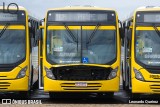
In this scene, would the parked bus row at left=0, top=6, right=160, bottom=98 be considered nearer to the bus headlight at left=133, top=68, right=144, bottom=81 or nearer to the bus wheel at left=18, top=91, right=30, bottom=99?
the bus headlight at left=133, top=68, right=144, bottom=81

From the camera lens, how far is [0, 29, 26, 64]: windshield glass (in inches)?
815

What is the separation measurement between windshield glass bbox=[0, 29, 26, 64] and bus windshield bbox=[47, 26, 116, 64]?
1285 millimetres

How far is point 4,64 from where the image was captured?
67.3 ft

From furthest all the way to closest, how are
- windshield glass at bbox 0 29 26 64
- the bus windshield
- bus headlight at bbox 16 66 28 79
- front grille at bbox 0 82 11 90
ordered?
windshield glass at bbox 0 29 26 64
bus headlight at bbox 16 66 28 79
front grille at bbox 0 82 11 90
the bus windshield

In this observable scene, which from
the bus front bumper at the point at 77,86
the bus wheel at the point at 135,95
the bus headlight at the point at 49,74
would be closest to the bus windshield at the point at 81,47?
the bus headlight at the point at 49,74

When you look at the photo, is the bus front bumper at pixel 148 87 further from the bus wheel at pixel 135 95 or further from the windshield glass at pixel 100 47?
the windshield glass at pixel 100 47

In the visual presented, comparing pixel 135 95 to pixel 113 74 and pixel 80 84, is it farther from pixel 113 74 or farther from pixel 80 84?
pixel 80 84

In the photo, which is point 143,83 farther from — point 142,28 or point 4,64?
point 4,64

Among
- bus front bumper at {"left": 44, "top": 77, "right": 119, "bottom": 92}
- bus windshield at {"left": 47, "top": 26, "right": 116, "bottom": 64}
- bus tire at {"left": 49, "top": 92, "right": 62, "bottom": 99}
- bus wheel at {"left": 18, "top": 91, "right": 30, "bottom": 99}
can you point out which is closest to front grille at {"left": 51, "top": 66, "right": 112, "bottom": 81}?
bus front bumper at {"left": 44, "top": 77, "right": 119, "bottom": 92}

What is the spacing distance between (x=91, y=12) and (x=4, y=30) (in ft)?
10.2

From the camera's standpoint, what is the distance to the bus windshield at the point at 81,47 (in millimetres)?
19891

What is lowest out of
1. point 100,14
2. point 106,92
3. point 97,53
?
point 106,92

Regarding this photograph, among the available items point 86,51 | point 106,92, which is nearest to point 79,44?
point 86,51

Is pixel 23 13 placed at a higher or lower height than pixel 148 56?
higher
